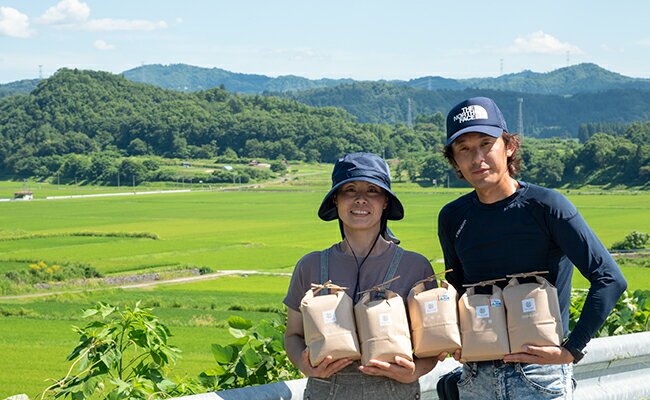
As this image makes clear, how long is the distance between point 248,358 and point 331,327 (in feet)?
3.12

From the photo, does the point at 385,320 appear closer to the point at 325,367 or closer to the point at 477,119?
the point at 325,367

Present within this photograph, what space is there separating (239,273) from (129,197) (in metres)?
79.3

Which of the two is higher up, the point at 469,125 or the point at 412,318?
the point at 469,125

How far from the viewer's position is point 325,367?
137 inches

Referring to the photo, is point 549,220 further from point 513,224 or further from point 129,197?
point 129,197

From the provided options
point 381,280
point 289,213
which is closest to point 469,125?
point 381,280

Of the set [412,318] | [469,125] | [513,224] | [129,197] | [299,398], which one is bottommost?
[129,197]

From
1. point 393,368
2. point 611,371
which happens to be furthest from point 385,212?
point 611,371

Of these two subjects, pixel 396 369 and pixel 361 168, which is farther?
pixel 361 168

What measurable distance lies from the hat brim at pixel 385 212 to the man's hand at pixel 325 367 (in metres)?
0.73

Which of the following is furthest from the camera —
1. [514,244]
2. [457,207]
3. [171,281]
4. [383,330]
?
[171,281]

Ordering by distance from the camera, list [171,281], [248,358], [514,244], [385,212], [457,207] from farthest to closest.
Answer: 1. [171,281]
2. [248,358]
3. [385,212]
4. [457,207]
5. [514,244]

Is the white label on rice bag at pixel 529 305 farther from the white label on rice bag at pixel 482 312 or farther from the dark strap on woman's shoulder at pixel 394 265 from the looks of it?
the dark strap on woman's shoulder at pixel 394 265

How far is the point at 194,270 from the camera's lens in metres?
44.4
